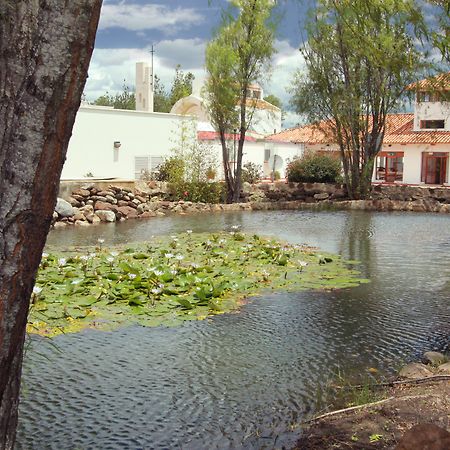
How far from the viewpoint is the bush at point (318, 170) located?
98.8 ft

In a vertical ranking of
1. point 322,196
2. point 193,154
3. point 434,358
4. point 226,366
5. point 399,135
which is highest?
point 399,135

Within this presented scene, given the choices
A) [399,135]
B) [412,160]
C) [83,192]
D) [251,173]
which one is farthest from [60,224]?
[399,135]

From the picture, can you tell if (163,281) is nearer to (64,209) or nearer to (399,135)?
(64,209)

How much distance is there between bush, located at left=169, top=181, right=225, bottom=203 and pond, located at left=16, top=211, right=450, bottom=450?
Answer: 1623cm

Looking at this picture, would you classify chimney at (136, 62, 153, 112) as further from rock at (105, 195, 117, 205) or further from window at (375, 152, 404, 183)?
rock at (105, 195, 117, 205)

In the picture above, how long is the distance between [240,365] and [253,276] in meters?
4.25

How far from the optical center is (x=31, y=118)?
2129 mm

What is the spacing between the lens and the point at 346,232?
59.2ft

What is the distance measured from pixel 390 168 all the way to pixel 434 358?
1699 inches

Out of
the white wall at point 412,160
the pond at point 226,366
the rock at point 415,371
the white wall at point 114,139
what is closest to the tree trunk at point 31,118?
the pond at point 226,366

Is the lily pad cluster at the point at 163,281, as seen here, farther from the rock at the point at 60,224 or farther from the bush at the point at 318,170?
the bush at the point at 318,170

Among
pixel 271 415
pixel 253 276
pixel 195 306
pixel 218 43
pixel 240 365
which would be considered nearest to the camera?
pixel 271 415

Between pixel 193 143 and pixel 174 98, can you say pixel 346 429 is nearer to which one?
pixel 193 143

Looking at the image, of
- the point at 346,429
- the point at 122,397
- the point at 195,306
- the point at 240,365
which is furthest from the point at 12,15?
the point at 195,306
